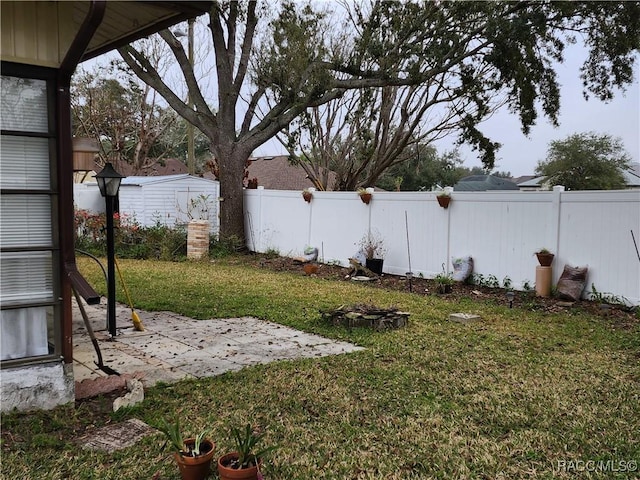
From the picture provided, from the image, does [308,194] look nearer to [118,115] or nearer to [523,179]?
[118,115]

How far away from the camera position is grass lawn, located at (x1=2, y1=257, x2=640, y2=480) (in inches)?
106

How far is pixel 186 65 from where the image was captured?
13.0 metres

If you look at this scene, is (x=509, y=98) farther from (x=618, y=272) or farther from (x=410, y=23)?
(x=618, y=272)

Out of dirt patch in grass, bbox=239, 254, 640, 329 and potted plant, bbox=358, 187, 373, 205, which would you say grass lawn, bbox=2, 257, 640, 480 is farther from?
potted plant, bbox=358, 187, 373, 205

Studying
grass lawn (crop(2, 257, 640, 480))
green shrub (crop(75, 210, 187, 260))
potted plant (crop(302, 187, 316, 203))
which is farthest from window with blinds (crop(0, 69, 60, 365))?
green shrub (crop(75, 210, 187, 260))

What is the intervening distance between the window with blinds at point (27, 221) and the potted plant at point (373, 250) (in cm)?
707

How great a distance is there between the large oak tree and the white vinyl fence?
7.82 feet

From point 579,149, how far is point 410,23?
19.3 meters

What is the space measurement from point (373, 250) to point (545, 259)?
11.3ft

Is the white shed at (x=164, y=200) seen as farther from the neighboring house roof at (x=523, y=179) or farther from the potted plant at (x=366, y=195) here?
the neighboring house roof at (x=523, y=179)

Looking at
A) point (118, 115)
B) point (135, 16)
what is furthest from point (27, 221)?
point (118, 115)

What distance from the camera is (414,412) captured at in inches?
134

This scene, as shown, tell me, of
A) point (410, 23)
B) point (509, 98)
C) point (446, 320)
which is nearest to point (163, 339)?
point (446, 320)

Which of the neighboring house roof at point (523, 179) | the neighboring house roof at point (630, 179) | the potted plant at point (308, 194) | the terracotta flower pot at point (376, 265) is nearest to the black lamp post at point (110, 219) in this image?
the terracotta flower pot at point (376, 265)
